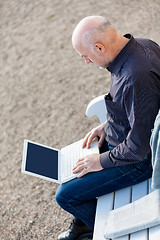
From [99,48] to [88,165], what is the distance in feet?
2.34

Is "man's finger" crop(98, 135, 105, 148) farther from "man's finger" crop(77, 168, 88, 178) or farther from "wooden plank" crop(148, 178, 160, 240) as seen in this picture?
"wooden plank" crop(148, 178, 160, 240)

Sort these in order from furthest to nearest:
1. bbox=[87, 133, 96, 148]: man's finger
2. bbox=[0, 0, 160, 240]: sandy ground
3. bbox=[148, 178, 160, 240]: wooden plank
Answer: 1. bbox=[0, 0, 160, 240]: sandy ground
2. bbox=[87, 133, 96, 148]: man's finger
3. bbox=[148, 178, 160, 240]: wooden plank

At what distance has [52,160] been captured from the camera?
8.30 feet

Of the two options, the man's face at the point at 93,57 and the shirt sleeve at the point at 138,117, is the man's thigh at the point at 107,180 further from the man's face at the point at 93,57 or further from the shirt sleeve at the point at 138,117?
the man's face at the point at 93,57

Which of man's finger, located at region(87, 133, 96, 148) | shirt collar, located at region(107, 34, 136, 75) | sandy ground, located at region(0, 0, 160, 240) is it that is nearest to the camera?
shirt collar, located at region(107, 34, 136, 75)

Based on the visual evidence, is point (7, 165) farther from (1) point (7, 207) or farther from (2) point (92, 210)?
(2) point (92, 210)

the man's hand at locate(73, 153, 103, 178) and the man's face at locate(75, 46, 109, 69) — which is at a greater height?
the man's face at locate(75, 46, 109, 69)

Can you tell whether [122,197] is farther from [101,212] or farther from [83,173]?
[83,173]

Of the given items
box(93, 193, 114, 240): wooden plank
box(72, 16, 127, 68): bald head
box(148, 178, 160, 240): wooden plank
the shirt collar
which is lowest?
box(148, 178, 160, 240): wooden plank

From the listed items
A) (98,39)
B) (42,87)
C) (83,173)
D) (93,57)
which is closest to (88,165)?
(83,173)

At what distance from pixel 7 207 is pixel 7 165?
0.52 metres

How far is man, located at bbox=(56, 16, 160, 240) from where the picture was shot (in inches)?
79.4

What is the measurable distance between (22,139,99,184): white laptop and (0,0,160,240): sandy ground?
0.72m

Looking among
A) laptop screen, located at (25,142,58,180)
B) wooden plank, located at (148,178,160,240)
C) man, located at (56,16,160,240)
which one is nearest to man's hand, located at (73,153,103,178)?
man, located at (56,16,160,240)
